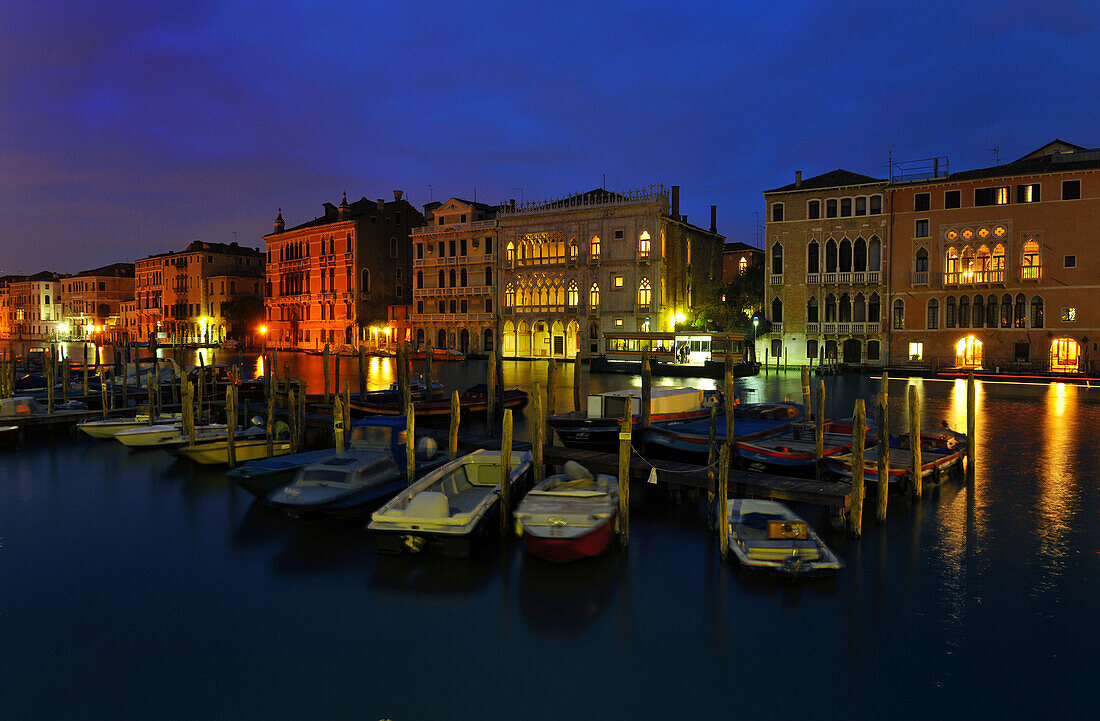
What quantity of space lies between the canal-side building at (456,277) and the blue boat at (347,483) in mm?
44306

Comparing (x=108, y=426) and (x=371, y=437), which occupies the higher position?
(x=371, y=437)

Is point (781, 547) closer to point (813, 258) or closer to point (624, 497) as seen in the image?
point (624, 497)

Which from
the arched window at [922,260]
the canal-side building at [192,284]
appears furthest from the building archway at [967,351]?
the canal-side building at [192,284]

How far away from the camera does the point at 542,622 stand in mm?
8828

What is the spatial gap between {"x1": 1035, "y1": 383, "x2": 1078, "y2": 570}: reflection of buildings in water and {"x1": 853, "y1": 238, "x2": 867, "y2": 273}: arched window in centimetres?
1996

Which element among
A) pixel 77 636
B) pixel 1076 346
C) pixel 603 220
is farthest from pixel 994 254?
pixel 77 636

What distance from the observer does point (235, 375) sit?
29938 millimetres

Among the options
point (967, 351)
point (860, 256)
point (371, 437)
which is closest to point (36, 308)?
point (860, 256)

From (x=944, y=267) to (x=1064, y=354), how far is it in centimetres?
771

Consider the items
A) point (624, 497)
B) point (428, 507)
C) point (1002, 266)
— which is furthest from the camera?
point (1002, 266)

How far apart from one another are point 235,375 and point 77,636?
22.7 meters

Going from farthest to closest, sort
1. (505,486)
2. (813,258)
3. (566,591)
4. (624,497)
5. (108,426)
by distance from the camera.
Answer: (813,258) → (108,426) → (505,486) → (624,497) → (566,591)

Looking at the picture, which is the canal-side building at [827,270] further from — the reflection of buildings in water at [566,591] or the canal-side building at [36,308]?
the canal-side building at [36,308]

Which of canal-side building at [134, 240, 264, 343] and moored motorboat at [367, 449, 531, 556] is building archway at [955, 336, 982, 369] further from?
canal-side building at [134, 240, 264, 343]
